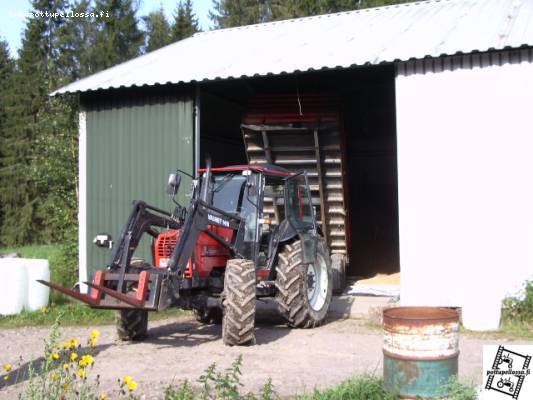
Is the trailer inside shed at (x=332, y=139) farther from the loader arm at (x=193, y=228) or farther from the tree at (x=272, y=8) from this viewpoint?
the tree at (x=272, y=8)

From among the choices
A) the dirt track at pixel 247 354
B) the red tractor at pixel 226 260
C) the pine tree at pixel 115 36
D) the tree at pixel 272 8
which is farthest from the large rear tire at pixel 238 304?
the pine tree at pixel 115 36

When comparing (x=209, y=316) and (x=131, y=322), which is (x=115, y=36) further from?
(x=131, y=322)

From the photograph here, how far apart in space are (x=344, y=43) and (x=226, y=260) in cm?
480

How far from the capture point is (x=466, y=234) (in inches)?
362

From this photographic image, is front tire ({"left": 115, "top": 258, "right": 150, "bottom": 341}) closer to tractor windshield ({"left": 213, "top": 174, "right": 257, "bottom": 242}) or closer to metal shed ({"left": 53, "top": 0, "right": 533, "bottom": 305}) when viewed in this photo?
tractor windshield ({"left": 213, "top": 174, "right": 257, "bottom": 242})

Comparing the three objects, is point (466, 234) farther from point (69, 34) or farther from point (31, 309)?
point (69, 34)

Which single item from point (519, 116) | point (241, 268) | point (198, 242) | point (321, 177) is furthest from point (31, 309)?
point (519, 116)

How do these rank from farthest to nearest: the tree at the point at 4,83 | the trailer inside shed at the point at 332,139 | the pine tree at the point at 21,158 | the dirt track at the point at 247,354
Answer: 1. the tree at the point at 4,83
2. the pine tree at the point at 21,158
3. the trailer inside shed at the point at 332,139
4. the dirt track at the point at 247,354

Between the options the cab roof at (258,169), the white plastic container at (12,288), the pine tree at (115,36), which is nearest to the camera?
the cab roof at (258,169)

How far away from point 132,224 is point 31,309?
3403mm

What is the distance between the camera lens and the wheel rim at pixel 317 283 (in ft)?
30.3

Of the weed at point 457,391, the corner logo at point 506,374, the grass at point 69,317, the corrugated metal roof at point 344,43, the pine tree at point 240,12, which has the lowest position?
the grass at point 69,317

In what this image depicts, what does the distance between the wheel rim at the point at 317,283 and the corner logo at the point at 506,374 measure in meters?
4.67

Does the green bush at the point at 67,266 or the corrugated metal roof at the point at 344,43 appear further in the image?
the green bush at the point at 67,266
